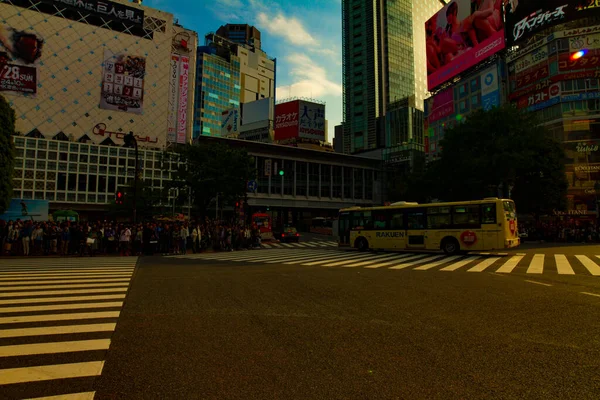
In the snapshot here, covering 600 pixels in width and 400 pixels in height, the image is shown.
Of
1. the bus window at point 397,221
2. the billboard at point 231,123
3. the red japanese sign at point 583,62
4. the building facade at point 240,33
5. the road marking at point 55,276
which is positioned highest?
the building facade at point 240,33

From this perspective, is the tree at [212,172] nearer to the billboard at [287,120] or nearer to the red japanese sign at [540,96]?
the red japanese sign at [540,96]

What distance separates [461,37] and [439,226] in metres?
51.1

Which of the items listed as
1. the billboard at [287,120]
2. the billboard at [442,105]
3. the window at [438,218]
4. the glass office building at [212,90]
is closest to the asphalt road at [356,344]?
the window at [438,218]

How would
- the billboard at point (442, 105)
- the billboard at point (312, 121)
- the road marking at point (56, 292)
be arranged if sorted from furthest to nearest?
the billboard at point (312, 121)
the billboard at point (442, 105)
the road marking at point (56, 292)

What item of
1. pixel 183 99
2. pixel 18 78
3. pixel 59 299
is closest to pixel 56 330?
pixel 59 299

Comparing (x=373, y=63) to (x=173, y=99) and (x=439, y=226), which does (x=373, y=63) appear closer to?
(x=173, y=99)

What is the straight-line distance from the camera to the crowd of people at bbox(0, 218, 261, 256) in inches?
746

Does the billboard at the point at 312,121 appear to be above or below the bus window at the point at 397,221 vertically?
above

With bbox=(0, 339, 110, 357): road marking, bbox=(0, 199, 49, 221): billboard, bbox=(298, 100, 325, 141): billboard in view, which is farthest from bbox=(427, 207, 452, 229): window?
bbox=(298, 100, 325, 141): billboard

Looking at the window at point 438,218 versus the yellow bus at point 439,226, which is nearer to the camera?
the yellow bus at point 439,226

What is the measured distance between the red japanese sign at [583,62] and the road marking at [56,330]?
174 feet

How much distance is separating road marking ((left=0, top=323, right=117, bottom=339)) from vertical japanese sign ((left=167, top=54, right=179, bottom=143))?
194 ft

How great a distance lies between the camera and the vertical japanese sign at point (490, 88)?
2076 inches

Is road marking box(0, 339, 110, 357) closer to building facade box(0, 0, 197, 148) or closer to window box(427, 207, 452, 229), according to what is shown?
window box(427, 207, 452, 229)
